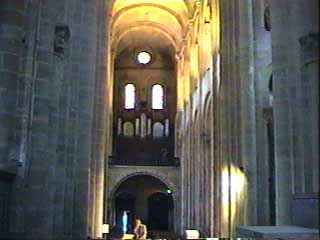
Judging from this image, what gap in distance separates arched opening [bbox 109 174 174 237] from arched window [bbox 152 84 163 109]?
6753mm

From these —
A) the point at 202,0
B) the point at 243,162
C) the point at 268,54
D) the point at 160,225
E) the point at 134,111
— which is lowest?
the point at 160,225

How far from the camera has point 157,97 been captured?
45875 millimetres

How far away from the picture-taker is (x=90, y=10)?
17.2m

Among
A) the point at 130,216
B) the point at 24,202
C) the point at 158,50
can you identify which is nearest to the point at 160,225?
the point at 130,216

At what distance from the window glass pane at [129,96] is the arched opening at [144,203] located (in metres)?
6.70

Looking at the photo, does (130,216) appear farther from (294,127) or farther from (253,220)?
(294,127)

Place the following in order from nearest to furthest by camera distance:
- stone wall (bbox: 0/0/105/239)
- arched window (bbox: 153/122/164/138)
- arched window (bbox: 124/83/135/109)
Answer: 1. stone wall (bbox: 0/0/105/239)
2. arched window (bbox: 153/122/164/138)
3. arched window (bbox: 124/83/135/109)

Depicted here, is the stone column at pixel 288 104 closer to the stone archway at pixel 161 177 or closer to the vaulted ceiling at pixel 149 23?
the vaulted ceiling at pixel 149 23

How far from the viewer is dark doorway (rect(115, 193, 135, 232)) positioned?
43750mm

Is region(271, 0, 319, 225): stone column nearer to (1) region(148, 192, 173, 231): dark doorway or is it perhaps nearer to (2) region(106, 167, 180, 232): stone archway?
(2) region(106, 167, 180, 232): stone archway

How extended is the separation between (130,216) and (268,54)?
28402 millimetres

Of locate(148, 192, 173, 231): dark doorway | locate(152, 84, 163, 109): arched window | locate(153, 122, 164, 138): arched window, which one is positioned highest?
locate(152, 84, 163, 109): arched window

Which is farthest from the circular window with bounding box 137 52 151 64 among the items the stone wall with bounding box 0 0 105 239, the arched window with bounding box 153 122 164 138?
the stone wall with bounding box 0 0 105 239

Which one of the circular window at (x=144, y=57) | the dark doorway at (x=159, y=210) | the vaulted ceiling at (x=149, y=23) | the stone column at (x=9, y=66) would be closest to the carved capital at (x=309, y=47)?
the stone column at (x=9, y=66)
